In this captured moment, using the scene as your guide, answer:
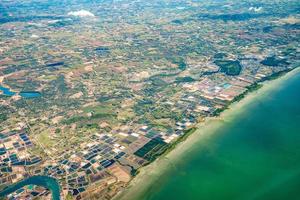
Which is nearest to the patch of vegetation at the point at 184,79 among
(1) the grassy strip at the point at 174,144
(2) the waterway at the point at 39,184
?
(1) the grassy strip at the point at 174,144

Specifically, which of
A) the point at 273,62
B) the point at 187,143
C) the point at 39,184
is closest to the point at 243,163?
the point at 187,143

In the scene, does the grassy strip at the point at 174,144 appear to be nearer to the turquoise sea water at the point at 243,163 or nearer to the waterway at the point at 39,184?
the turquoise sea water at the point at 243,163

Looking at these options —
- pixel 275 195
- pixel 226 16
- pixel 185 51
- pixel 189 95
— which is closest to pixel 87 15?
pixel 226 16

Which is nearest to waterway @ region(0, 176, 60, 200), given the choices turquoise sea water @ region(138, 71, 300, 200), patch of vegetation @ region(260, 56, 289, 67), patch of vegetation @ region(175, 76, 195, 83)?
turquoise sea water @ region(138, 71, 300, 200)

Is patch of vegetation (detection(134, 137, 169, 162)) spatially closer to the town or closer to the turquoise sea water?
the town

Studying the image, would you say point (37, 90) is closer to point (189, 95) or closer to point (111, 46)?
point (189, 95)

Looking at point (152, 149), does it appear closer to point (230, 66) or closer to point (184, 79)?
point (184, 79)
